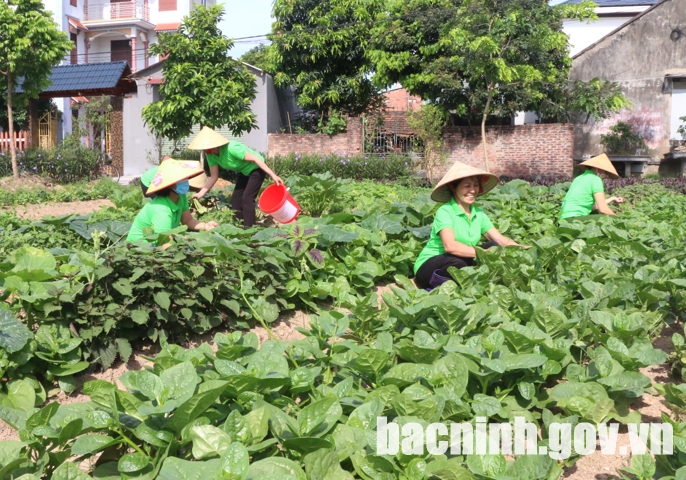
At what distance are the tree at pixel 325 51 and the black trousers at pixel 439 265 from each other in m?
16.2

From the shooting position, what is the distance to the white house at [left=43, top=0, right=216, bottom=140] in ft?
101

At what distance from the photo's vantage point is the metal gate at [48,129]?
22.1 metres

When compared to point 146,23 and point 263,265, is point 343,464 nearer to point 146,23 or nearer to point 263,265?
point 263,265

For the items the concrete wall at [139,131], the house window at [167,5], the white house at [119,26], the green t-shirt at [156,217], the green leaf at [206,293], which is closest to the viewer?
the green leaf at [206,293]

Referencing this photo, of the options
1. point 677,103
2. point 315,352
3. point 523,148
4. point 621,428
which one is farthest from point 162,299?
point 677,103

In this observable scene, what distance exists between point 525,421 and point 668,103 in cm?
2128

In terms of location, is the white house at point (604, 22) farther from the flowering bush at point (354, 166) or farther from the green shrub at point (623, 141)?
the flowering bush at point (354, 166)

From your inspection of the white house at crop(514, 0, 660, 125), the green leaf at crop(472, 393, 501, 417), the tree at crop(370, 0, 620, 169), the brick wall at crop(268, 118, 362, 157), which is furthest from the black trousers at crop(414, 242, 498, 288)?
the white house at crop(514, 0, 660, 125)

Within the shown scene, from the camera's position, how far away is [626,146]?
21.3 m

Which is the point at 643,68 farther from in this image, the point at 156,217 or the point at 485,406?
the point at 485,406

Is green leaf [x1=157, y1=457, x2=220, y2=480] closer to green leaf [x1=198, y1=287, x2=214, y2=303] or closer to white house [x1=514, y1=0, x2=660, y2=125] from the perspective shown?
green leaf [x1=198, y1=287, x2=214, y2=303]

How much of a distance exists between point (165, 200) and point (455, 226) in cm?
208

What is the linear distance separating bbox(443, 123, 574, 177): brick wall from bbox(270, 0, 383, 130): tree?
3667 mm

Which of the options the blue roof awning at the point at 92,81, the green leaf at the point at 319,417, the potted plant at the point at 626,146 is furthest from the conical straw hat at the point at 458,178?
the blue roof awning at the point at 92,81
